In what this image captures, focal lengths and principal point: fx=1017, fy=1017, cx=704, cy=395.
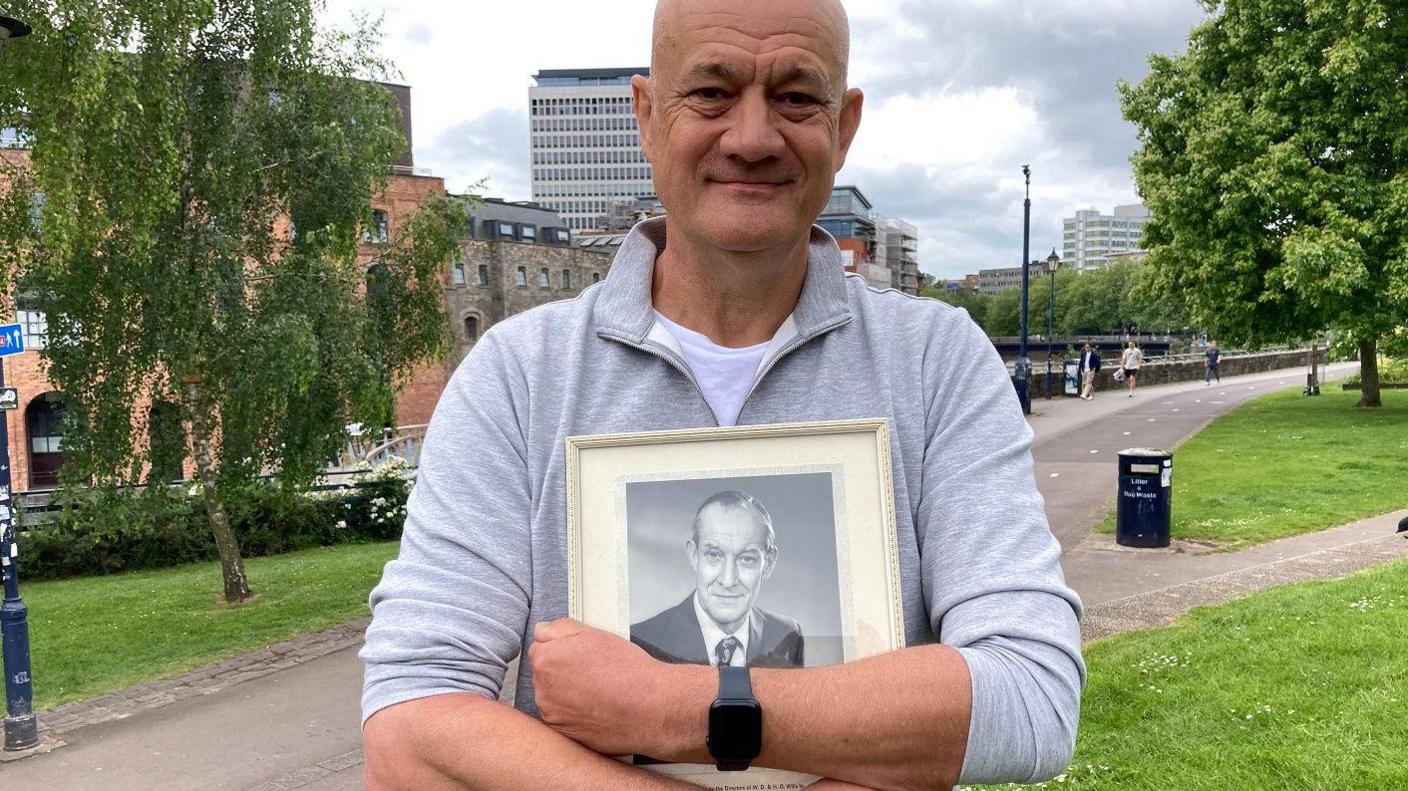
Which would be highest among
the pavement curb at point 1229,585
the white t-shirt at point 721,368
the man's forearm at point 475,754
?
the white t-shirt at point 721,368

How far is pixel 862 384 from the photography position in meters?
1.76

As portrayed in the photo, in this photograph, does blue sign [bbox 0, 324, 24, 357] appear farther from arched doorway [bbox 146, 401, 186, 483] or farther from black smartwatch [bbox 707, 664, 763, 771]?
black smartwatch [bbox 707, 664, 763, 771]

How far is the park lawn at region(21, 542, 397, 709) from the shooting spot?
35.9ft

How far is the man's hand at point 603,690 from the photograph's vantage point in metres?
Result: 1.41

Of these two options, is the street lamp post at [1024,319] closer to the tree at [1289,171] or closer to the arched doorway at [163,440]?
the tree at [1289,171]

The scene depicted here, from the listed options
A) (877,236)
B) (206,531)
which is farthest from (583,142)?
(206,531)

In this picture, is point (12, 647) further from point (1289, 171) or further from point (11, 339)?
point (1289, 171)

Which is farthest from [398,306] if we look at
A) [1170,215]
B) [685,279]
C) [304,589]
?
[1170,215]

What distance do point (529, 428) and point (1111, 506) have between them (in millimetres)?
15127

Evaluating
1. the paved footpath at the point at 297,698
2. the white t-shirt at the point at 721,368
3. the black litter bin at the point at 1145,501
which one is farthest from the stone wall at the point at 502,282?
the white t-shirt at the point at 721,368

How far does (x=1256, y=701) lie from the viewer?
19.7 feet

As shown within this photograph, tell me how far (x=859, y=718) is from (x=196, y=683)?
10.6 m

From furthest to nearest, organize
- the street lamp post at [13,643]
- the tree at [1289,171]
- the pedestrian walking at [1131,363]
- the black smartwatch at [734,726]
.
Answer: the pedestrian walking at [1131,363], the tree at [1289,171], the street lamp post at [13,643], the black smartwatch at [734,726]

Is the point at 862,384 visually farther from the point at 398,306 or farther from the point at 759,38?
the point at 398,306
